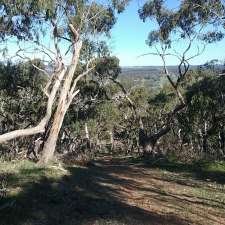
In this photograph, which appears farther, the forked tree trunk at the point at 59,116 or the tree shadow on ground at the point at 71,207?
the forked tree trunk at the point at 59,116

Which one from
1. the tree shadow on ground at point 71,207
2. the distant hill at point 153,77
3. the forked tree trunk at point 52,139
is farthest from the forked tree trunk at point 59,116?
the distant hill at point 153,77

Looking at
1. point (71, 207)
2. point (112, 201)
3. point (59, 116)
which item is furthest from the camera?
point (59, 116)

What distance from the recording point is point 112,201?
34.7 feet

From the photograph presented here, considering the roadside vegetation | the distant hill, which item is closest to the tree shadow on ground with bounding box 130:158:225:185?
the roadside vegetation

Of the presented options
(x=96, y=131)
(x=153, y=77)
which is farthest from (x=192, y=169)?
(x=153, y=77)

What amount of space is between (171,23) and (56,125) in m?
10.0

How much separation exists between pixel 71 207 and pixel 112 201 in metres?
1.40

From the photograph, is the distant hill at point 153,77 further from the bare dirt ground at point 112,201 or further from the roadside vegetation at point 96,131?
the bare dirt ground at point 112,201

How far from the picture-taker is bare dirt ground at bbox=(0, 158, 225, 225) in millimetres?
8625

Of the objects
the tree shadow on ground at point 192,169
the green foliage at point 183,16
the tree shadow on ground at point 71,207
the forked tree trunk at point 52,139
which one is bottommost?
the tree shadow on ground at point 71,207

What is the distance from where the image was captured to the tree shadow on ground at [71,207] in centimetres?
841

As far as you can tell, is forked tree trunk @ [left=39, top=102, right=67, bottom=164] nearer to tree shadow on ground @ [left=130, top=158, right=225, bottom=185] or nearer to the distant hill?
tree shadow on ground @ [left=130, top=158, right=225, bottom=185]

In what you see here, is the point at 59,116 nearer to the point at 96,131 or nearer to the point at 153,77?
the point at 96,131

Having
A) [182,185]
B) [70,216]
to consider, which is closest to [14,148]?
[182,185]
